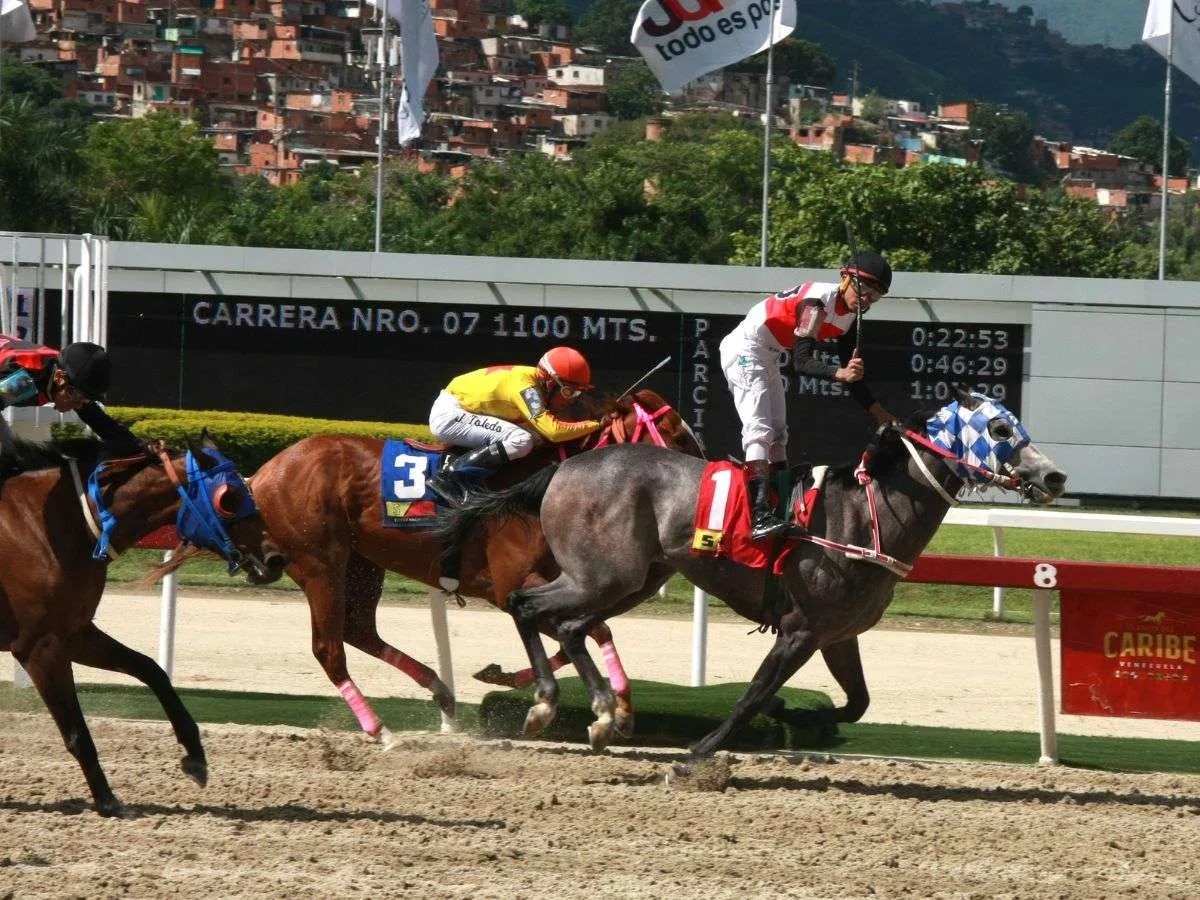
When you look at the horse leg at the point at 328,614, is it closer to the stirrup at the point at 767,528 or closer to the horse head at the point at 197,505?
the horse head at the point at 197,505

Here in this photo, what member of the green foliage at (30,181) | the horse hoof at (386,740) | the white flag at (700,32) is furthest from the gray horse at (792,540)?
the green foliage at (30,181)

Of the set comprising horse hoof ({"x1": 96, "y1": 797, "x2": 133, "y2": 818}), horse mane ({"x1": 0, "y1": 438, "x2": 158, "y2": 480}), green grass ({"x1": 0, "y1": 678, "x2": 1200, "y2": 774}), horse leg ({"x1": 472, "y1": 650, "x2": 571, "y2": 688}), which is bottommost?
green grass ({"x1": 0, "y1": 678, "x2": 1200, "y2": 774})

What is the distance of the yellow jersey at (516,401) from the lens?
6777 mm

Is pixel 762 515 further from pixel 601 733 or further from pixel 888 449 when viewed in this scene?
pixel 601 733

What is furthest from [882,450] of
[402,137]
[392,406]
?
[402,137]

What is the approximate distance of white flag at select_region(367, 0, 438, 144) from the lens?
21031 mm

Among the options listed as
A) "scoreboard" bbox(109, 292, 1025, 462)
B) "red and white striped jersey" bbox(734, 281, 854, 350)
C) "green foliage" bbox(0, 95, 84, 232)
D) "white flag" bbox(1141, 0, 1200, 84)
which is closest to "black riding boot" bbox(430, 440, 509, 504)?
"red and white striped jersey" bbox(734, 281, 854, 350)

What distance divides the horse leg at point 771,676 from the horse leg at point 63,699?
193cm

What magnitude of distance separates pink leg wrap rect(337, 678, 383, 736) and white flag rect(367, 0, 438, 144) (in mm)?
14775

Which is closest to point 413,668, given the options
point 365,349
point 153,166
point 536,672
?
point 536,672

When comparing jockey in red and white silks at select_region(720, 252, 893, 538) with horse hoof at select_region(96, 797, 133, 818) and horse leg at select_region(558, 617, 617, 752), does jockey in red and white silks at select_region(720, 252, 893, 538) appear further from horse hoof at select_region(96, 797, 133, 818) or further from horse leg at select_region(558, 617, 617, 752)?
horse hoof at select_region(96, 797, 133, 818)

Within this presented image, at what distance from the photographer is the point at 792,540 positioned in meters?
6.13

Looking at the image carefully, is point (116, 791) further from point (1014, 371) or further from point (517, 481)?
point (1014, 371)

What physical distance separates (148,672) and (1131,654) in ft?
11.4
